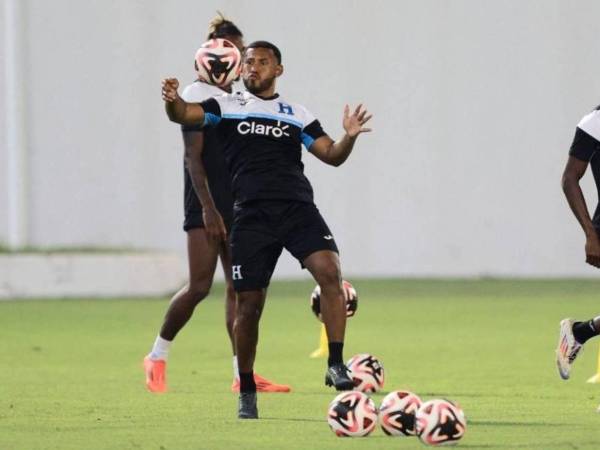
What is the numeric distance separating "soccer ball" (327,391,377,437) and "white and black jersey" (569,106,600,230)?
221 cm

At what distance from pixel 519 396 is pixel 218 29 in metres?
2.96

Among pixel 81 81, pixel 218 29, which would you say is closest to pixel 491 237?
pixel 81 81

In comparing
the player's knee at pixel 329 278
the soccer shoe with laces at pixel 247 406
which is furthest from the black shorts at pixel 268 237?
the soccer shoe with laces at pixel 247 406

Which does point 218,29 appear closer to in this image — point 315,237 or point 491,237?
point 315,237

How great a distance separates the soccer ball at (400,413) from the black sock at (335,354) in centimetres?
74

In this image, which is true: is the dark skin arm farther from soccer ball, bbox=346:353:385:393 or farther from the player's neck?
the player's neck

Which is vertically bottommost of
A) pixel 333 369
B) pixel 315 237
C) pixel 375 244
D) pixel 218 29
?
pixel 375 244

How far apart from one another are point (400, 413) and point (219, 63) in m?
3.17

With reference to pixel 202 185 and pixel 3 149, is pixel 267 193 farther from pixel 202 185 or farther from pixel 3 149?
pixel 3 149

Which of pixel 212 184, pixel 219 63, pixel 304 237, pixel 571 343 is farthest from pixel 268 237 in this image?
pixel 571 343

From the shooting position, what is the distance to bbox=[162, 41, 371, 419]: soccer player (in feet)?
27.5

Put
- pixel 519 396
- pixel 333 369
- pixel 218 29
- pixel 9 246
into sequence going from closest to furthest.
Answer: pixel 333 369
pixel 519 396
pixel 218 29
pixel 9 246

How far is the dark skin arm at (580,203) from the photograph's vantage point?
9008mm

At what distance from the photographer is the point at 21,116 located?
20.8 m
